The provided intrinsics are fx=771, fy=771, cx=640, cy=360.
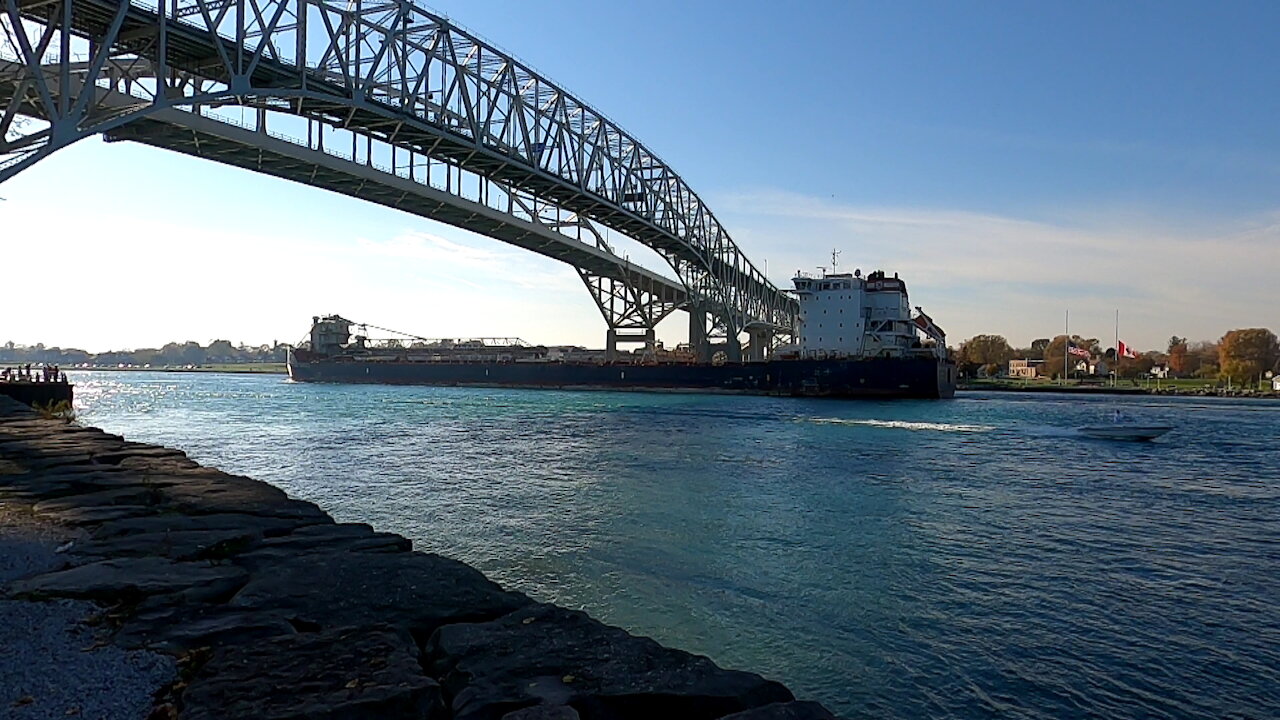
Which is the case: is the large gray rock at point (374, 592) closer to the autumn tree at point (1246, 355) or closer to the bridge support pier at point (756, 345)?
the bridge support pier at point (756, 345)

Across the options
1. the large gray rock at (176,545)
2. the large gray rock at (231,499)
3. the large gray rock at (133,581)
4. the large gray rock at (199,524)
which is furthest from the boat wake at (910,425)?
the large gray rock at (133,581)

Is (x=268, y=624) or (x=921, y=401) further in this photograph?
(x=921, y=401)

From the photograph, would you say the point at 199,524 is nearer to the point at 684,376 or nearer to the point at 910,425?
the point at 910,425

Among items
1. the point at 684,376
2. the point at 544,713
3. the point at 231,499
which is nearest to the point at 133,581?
the point at 544,713

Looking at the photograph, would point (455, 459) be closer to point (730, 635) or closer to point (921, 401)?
point (730, 635)

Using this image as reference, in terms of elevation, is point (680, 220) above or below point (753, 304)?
above

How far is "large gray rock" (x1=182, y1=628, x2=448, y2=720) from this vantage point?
2584 mm

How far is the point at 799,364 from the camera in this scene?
54.6 meters

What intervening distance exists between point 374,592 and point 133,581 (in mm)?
1194

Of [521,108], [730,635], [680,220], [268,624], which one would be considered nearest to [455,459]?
[730,635]

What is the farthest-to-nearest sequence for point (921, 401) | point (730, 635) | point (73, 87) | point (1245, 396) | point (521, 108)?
point (1245, 396) → point (921, 401) → point (521, 108) → point (73, 87) → point (730, 635)

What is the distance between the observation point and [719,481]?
16.0 metres

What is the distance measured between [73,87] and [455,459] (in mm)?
18586

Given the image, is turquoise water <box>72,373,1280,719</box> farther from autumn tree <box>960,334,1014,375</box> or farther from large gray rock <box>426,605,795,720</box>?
autumn tree <box>960,334,1014,375</box>
